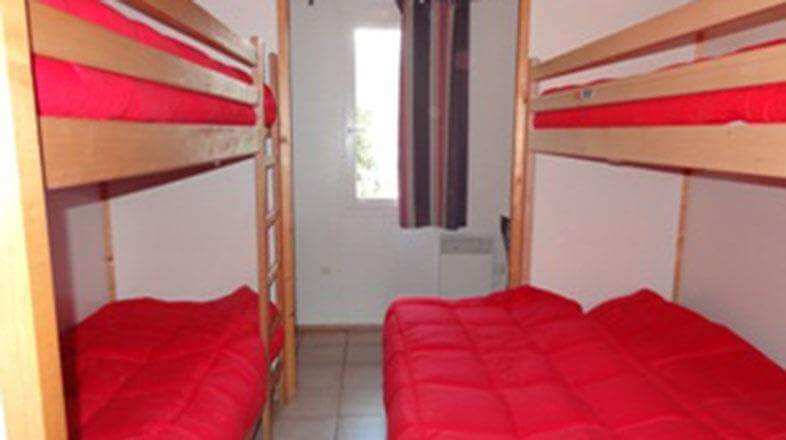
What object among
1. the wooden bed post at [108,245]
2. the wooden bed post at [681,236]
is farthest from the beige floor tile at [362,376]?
the wooden bed post at [681,236]

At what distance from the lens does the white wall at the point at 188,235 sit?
3.01m

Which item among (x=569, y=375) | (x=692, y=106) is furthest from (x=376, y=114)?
(x=692, y=106)

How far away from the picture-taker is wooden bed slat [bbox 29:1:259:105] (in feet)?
2.93

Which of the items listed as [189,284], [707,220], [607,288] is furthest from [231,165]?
[707,220]

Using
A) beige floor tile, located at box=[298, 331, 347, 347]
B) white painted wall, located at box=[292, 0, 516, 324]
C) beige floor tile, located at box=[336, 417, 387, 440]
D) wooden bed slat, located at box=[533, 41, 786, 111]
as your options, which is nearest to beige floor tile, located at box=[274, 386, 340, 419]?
beige floor tile, located at box=[336, 417, 387, 440]

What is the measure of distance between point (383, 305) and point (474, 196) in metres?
1.00

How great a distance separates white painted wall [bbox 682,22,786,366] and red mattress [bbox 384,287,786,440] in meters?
0.19

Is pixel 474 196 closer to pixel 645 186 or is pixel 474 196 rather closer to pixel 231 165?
pixel 645 186

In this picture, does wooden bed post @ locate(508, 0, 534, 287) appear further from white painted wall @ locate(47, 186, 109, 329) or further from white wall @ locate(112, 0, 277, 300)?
white painted wall @ locate(47, 186, 109, 329)

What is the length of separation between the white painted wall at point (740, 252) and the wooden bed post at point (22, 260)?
8.25 ft

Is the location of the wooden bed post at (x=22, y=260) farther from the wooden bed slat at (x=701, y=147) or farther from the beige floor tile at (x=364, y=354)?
the beige floor tile at (x=364, y=354)

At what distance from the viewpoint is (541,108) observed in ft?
8.63

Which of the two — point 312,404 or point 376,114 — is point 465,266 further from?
point 312,404

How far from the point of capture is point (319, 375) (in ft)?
10.9
